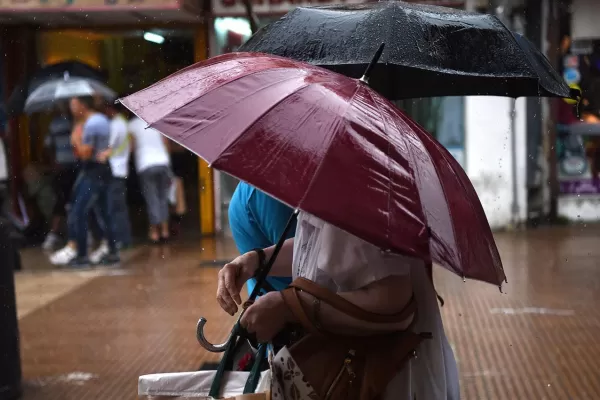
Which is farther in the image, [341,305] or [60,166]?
[60,166]

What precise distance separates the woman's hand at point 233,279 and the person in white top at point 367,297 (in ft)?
0.71

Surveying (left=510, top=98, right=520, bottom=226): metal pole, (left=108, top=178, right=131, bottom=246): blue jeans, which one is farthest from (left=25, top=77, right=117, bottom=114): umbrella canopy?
(left=510, top=98, right=520, bottom=226): metal pole

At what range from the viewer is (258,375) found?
2.00 meters

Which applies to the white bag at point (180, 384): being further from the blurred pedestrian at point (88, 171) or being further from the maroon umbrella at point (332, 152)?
the blurred pedestrian at point (88, 171)

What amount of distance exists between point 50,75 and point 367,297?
27.4 feet

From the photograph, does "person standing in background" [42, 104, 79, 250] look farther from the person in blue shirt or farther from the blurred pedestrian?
the person in blue shirt

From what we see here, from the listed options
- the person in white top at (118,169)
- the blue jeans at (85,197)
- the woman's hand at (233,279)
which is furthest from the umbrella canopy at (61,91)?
the woman's hand at (233,279)

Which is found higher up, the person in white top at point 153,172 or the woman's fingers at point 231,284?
the woman's fingers at point 231,284

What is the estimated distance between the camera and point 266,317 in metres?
1.90

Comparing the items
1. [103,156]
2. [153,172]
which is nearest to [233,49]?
[153,172]

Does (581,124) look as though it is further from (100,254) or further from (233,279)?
(233,279)

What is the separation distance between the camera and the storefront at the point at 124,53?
1091 cm

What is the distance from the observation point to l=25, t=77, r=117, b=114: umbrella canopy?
8964 mm

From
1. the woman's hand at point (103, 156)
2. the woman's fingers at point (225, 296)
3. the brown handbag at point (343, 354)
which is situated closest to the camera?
the brown handbag at point (343, 354)
